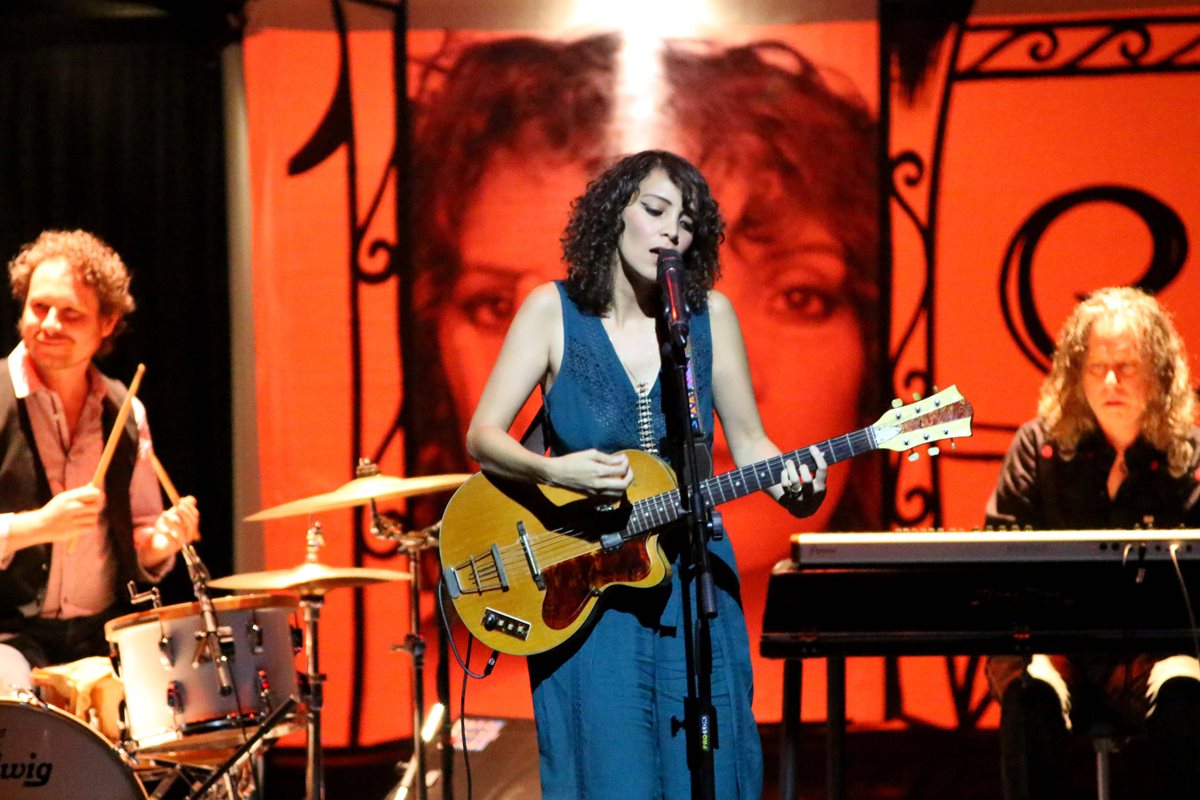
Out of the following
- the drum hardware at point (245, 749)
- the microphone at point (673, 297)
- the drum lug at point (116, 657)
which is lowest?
the drum hardware at point (245, 749)

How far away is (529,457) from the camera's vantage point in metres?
3.11

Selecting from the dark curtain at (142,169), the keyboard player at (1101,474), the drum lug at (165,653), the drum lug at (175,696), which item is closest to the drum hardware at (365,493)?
the drum lug at (165,653)

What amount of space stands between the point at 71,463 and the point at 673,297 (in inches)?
114

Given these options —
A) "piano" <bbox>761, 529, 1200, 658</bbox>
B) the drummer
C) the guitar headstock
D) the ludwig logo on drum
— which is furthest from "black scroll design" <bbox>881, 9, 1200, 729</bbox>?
the ludwig logo on drum

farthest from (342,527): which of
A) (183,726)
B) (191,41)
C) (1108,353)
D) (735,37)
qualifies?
(1108,353)

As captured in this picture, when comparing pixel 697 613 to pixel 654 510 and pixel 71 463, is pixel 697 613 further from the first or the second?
pixel 71 463

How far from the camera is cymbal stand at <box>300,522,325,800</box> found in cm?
457

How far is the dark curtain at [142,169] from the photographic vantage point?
5516 mm

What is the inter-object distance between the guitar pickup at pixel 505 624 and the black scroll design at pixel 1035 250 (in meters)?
3.02

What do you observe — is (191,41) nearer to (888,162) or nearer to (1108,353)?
(888,162)

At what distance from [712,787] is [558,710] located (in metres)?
0.41

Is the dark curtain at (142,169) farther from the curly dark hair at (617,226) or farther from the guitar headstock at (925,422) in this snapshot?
the guitar headstock at (925,422)

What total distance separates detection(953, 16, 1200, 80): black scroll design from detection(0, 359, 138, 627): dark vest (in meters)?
3.50

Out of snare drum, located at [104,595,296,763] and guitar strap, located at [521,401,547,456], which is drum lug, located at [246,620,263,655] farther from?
guitar strap, located at [521,401,547,456]
